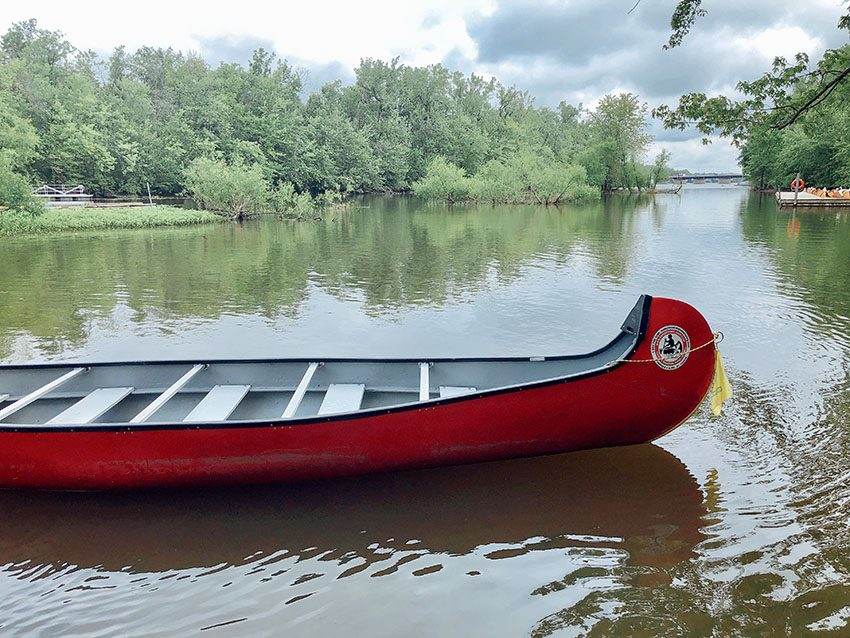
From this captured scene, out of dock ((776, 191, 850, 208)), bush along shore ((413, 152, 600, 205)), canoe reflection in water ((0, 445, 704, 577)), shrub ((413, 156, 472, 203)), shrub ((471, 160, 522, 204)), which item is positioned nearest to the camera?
canoe reflection in water ((0, 445, 704, 577))

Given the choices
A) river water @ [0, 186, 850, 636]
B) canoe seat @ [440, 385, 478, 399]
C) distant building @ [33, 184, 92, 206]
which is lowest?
river water @ [0, 186, 850, 636]

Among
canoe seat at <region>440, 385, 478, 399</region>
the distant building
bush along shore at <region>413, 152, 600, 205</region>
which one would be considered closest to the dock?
bush along shore at <region>413, 152, 600, 205</region>

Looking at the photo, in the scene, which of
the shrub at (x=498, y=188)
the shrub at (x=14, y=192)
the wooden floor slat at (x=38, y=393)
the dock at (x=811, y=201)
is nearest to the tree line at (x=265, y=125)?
the shrub at (x=14, y=192)

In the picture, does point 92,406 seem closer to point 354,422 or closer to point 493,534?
point 354,422

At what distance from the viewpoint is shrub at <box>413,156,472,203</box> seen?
58.9m

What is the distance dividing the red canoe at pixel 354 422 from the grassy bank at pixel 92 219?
26.8 metres

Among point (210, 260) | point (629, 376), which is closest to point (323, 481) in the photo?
point (629, 376)

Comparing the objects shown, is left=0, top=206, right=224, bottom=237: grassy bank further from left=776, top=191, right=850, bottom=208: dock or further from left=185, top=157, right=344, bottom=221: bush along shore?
left=776, top=191, right=850, bottom=208: dock

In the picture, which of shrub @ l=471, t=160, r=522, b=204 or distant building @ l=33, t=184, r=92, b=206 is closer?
distant building @ l=33, t=184, r=92, b=206

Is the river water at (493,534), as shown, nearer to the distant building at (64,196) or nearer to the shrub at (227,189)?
the shrub at (227,189)

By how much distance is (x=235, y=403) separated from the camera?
6586 mm

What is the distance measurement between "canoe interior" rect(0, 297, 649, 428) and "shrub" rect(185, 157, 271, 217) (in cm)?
3280

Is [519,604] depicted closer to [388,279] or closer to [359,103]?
[388,279]

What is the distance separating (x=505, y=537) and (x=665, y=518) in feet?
4.87
